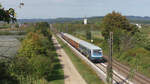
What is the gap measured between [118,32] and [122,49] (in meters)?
3.57

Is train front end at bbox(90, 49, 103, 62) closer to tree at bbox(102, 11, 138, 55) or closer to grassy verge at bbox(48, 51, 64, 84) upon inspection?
grassy verge at bbox(48, 51, 64, 84)

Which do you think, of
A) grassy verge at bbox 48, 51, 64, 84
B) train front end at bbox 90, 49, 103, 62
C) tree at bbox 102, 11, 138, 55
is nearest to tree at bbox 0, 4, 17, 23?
grassy verge at bbox 48, 51, 64, 84

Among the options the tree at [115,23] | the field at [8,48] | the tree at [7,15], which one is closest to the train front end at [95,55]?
the field at [8,48]

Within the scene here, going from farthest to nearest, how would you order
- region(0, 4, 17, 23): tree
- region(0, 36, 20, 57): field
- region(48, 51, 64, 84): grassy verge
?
region(0, 36, 20, 57): field < region(48, 51, 64, 84): grassy verge < region(0, 4, 17, 23): tree

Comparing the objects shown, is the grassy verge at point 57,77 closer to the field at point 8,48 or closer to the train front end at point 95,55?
the field at point 8,48

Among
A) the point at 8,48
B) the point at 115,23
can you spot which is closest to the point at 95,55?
the point at 8,48

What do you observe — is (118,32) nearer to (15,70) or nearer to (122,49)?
(122,49)

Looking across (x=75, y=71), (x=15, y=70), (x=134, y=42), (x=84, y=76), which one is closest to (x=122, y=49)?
(x=134, y=42)

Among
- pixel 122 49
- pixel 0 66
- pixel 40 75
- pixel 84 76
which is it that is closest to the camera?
pixel 0 66

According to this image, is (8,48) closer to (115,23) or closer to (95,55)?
(95,55)

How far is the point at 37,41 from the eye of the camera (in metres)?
31.1

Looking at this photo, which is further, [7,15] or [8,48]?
[8,48]

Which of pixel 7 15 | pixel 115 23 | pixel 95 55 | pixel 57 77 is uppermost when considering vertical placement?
pixel 7 15

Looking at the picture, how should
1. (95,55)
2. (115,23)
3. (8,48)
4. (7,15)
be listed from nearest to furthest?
(7,15) → (8,48) → (95,55) → (115,23)
